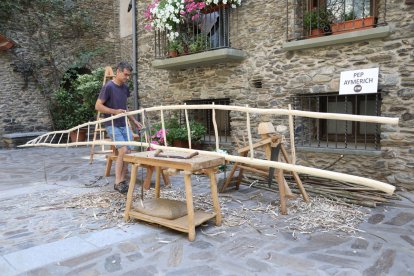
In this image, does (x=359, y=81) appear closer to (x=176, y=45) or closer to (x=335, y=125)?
(x=335, y=125)

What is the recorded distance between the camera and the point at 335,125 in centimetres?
610

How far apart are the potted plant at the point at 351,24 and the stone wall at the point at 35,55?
8282mm

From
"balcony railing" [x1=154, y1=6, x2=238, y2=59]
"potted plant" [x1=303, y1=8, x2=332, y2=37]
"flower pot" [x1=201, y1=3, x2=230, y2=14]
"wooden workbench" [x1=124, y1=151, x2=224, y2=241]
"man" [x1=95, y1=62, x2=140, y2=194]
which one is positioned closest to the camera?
"wooden workbench" [x1=124, y1=151, x2=224, y2=241]

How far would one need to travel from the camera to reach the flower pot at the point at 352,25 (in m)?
5.15

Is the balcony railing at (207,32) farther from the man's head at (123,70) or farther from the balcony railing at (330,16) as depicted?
the man's head at (123,70)

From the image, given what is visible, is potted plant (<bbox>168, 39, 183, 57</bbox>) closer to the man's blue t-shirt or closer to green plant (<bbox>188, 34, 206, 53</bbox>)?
green plant (<bbox>188, 34, 206, 53</bbox>)

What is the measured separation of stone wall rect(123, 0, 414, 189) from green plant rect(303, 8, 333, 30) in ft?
1.25

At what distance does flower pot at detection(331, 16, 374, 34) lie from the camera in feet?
16.9

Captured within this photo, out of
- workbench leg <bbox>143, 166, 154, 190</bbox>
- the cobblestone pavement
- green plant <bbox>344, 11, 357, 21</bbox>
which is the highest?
green plant <bbox>344, 11, 357, 21</bbox>

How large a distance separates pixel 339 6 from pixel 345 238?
157 inches

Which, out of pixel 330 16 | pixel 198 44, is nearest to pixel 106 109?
pixel 198 44

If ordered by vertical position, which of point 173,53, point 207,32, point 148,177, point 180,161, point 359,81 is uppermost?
point 207,32

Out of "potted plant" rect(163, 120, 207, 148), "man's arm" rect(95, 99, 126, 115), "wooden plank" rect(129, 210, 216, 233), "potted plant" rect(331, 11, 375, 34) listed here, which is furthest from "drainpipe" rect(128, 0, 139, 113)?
"wooden plank" rect(129, 210, 216, 233)

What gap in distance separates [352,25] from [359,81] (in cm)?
87
